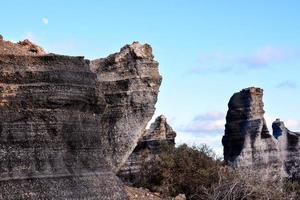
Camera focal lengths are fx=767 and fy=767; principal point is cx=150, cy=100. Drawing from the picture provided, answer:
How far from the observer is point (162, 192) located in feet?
83.7

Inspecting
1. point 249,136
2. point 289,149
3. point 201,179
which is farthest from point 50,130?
point 289,149

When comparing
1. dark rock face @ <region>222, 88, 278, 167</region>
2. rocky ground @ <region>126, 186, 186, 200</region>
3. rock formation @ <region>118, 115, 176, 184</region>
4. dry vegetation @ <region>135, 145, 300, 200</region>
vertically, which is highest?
dark rock face @ <region>222, 88, 278, 167</region>

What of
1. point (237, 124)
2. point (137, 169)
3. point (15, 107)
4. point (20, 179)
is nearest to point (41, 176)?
point (20, 179)

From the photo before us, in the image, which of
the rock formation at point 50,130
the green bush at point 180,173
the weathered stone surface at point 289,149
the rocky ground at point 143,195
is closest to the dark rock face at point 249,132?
the weathered stone surface at point 289,149

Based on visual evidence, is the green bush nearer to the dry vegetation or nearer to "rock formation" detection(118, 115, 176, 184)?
the dry vegetation

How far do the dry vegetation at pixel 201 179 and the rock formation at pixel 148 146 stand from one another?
0.87m

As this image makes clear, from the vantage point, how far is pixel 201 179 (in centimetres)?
2653

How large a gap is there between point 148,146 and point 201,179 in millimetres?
6061

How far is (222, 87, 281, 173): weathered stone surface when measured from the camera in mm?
39125

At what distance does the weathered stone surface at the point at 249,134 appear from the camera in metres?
39.1

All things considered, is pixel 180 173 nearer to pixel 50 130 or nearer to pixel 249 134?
pixel 249 134

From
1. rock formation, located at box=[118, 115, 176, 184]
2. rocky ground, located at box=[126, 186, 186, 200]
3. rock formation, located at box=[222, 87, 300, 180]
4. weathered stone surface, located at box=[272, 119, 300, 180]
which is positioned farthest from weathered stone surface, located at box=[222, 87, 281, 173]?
rocky ground, located at box=[126, 186, 186, 200]

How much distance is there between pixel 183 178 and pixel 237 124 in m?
13.9

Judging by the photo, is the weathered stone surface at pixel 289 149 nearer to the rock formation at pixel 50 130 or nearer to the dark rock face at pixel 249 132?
the dark rock face at pixel 249 132
